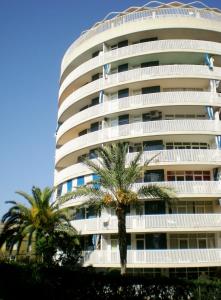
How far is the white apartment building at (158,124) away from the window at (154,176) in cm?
8

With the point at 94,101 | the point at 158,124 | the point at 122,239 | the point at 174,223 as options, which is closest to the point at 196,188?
the point at 174,223

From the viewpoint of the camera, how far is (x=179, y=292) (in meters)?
17.4

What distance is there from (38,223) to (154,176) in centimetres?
1028

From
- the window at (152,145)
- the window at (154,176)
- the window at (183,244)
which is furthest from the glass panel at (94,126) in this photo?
the window at (183,244)

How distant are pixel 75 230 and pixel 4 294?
11452 mm

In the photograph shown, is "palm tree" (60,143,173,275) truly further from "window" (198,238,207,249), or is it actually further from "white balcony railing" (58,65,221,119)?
"white balcony railing" (58,65,221,119)

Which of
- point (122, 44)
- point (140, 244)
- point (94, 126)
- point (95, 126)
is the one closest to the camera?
point (140, 244)

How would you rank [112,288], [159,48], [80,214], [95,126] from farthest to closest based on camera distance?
[95,126] < [80,214] < [159,48] < [112,288]

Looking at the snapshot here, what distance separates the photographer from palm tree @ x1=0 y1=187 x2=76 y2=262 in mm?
28219

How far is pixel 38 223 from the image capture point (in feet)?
96.7

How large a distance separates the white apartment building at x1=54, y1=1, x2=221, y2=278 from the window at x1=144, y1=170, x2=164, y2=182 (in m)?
0.08

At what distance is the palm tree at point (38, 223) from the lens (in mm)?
28219

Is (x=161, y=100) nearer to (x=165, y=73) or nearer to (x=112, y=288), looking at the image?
(x=165, y=73)

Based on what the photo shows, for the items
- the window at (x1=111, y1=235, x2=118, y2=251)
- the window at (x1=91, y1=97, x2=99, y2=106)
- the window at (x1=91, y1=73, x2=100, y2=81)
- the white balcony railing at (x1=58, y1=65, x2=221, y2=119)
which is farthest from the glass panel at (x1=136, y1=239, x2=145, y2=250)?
the window at (x1=91, y1=73, x2=100, y2=81)
